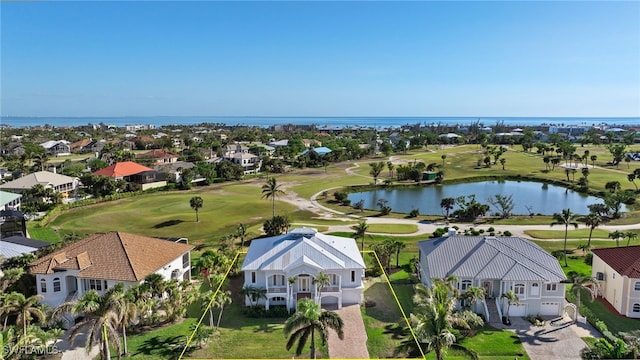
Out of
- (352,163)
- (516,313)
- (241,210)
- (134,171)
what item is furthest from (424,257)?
(352,163)

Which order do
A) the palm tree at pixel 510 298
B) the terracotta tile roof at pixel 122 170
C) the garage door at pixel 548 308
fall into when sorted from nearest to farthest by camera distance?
the palm tree at pixel 510 298, the garage door at pixel 548 308, the terracotta tile roof at pixel 122 170

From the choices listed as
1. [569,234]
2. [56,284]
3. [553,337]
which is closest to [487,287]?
[553,337]

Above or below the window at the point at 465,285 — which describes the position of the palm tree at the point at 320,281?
above

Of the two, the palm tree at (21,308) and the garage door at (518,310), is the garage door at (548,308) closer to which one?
the garage door at (518,310)

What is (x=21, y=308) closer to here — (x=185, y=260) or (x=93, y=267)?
(x=93, y=267)

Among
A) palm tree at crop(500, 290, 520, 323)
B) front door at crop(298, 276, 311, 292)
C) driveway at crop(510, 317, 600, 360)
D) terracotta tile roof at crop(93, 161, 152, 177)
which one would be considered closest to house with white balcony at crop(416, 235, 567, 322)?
palm tree at crop(500, 290, 520, 323)

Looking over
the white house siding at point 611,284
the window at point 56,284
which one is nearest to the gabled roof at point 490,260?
the white house siding at point 611,284

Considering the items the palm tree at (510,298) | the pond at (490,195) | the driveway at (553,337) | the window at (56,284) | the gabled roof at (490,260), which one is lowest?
the driveway at (553,337)
